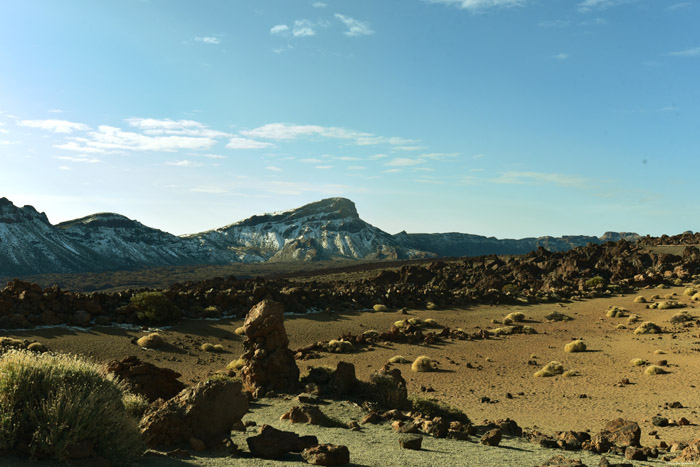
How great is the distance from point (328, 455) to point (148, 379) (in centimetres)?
807

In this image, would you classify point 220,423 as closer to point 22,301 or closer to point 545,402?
point 545,402

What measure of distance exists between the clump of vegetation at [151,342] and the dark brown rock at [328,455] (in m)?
21.4

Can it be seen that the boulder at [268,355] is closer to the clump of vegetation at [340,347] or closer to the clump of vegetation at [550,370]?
the clump of vegetation at [340,347]

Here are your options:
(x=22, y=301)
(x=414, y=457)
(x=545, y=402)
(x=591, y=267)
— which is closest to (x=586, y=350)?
(x=545, y=402)

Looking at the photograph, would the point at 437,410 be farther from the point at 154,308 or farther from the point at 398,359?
the point at 154,308

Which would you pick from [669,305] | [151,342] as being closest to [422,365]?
[151,342]

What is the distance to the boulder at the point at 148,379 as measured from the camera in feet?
49.3

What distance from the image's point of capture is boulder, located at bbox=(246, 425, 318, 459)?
10070 mm

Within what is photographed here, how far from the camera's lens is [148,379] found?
1533 centimetres

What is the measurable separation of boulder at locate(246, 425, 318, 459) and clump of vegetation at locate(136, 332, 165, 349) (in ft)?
67.1

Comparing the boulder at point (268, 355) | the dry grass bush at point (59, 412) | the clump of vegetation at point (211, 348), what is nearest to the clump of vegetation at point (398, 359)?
the boulder at point (268, 355)

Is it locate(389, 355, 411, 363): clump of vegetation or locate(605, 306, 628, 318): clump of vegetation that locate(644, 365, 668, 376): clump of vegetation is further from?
locate(605, 306, 628, 318): clump of vegetation

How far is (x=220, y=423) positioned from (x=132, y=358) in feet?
22.1

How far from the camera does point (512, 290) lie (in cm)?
5550
